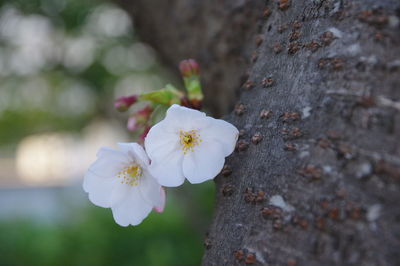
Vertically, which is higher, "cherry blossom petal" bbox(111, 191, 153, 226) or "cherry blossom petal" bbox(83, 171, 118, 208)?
"cherry blossom petal" bbox(83, 171, 118, 208)

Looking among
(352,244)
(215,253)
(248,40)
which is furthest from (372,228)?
(248,40)

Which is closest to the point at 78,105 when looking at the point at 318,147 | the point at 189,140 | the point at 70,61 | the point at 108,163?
the point at 70,61

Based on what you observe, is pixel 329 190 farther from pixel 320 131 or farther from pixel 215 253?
pixel 215 253

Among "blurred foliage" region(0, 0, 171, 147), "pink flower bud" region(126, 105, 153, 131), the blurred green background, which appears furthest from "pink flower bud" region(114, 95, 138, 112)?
the blurred green background

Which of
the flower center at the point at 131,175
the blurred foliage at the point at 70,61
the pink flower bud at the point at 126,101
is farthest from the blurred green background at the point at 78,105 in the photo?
the flower center at the point at 131,175

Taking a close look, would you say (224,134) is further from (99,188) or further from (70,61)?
(70,61)

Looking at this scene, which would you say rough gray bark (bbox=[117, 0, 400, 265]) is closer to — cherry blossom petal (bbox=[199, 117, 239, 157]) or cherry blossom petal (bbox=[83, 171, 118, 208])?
cherry blossom petal (bbox=[199, 117, 239, 157])

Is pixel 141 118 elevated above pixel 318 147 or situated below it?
below
